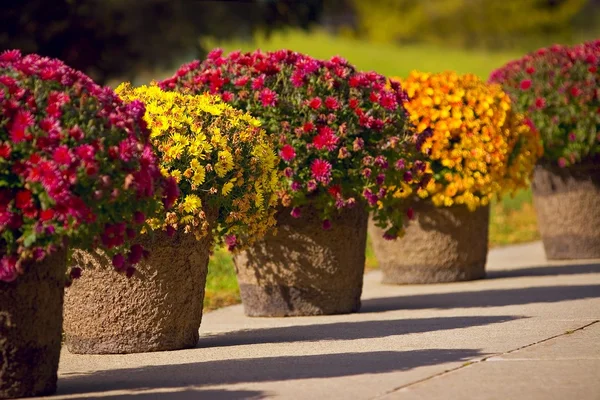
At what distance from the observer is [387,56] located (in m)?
44.9

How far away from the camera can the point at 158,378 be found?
245 inches

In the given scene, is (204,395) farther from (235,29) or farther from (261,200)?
(235,29)

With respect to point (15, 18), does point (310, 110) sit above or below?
below

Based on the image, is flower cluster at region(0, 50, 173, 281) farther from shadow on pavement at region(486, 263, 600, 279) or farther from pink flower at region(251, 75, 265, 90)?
shadow on pavement at region(486, 263, 600, 279)

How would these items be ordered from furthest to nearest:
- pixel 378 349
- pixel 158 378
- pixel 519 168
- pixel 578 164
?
pixel 578 164, pixel 519 168, pixel 378 349, pixel 158 378

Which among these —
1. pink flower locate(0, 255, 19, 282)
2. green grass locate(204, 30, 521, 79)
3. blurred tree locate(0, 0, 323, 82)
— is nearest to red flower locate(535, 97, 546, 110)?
pink flower locate(0, 255, 19, 282)

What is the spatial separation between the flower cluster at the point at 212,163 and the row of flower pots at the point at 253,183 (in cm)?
1

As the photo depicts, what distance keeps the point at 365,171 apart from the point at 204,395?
3021 mm

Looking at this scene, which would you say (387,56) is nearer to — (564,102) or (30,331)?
(564,102)

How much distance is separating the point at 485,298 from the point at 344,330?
78.4 inches

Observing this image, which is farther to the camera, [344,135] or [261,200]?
[344,135]

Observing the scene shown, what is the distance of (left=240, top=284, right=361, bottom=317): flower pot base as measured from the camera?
869cm

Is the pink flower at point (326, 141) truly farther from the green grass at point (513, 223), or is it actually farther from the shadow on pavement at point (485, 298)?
the green grass at point (513, 223)

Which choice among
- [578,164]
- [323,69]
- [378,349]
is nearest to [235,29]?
[578,164]
